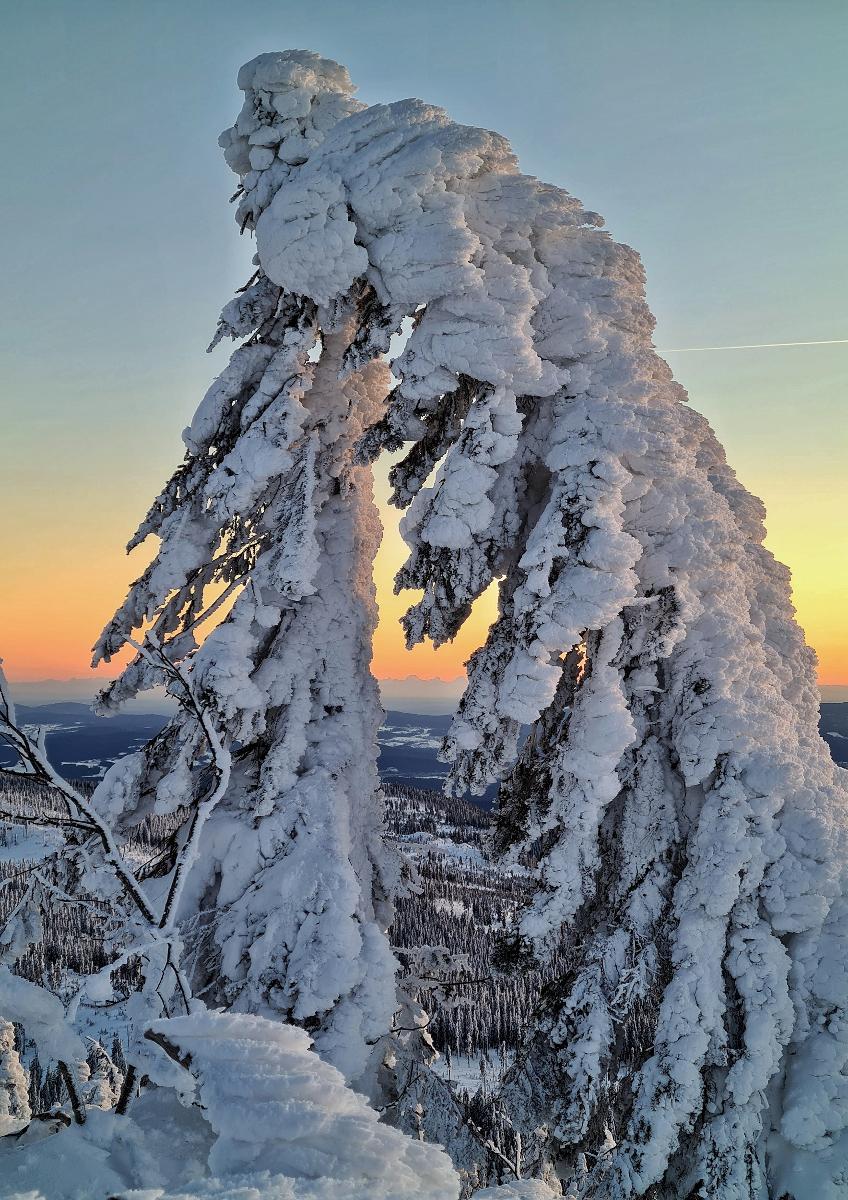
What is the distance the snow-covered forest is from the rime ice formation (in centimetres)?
3

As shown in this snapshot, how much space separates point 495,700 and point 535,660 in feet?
1.94

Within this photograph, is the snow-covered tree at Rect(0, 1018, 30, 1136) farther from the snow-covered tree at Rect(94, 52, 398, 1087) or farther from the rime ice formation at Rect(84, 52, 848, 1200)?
the rime ice formation at Rect(84, 52, 848, 1200)

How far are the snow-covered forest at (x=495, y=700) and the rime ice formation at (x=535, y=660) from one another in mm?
26

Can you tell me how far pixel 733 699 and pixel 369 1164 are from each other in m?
4.52

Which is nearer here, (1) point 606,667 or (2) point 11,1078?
(2) point 11,1078

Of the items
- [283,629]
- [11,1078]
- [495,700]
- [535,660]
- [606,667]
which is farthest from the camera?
[283,629]

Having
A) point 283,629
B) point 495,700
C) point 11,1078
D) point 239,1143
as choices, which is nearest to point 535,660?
point 495,700

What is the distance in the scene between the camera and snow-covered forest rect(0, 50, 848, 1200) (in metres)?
4.94

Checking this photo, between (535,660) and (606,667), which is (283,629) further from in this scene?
(606,667)

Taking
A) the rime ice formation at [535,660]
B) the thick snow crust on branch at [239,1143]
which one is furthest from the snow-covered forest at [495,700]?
the thick snow crust on branch at [239,1143]

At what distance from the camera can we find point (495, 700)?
6070 mm

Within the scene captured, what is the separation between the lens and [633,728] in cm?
554

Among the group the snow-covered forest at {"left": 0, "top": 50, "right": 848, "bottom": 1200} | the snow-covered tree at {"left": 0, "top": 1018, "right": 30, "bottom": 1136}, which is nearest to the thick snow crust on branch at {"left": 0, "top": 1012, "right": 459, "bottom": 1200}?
the snow-covered forest at {"left": 0, "top": 50, "right": 848, "bottom": 1200}

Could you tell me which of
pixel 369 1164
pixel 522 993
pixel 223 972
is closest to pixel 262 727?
pixel 223 972
